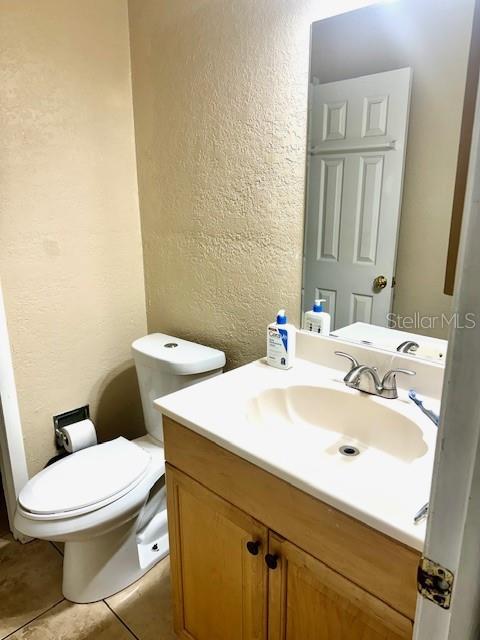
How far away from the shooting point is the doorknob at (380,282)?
3.99 feet

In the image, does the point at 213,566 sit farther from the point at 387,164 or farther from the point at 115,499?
the point at 387,164

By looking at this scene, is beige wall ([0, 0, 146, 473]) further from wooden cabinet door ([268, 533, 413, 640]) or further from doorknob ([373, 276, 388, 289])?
wooden cabinet door ([268, 533, 413, 640])

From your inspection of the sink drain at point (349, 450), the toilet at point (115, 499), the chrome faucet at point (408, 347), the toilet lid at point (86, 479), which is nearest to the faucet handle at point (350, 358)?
the chrome faucet at point (408, 347)

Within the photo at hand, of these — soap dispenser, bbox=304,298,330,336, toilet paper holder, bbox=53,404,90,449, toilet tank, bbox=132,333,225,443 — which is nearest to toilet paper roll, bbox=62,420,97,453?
toilet paper holder, bbox=53,404,90,449

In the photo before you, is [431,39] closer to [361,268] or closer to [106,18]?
[361,268]

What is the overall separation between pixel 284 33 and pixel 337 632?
150 centimetres

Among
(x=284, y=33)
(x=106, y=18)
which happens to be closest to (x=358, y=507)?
(x=284, y=33)

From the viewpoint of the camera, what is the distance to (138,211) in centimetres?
190

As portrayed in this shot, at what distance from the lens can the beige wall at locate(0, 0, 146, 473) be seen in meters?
1.51

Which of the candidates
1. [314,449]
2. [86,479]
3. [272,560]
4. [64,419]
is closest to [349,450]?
[314,449]

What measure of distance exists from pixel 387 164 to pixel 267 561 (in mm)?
1019

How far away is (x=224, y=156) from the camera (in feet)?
4.89

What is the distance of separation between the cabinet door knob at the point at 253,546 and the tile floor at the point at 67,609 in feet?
2.36

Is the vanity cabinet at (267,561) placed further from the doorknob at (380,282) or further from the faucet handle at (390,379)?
the doorknob at (380,282)
